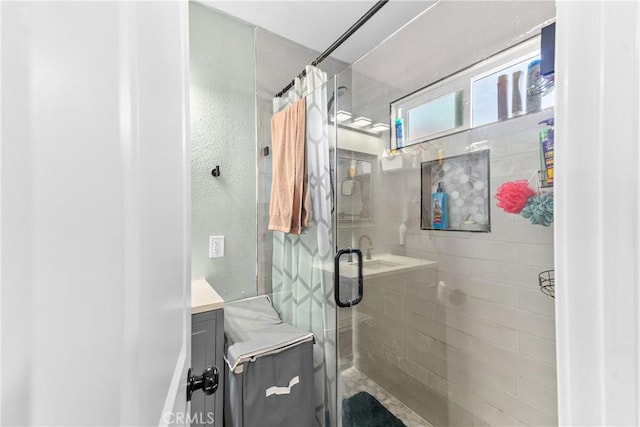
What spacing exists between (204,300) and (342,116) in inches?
47.6

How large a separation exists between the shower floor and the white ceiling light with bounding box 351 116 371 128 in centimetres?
149

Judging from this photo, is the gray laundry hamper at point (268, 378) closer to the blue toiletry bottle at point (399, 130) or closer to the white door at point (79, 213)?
the white door at point (79, 213)

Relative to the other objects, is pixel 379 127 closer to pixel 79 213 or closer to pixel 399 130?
pixel 399 130

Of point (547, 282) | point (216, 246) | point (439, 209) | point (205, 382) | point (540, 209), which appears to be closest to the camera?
point (205, 382)

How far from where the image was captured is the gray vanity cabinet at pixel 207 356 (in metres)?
1.10

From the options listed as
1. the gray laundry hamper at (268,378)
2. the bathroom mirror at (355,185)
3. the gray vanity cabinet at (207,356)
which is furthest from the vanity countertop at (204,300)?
the bathroom mirror at (355,185)

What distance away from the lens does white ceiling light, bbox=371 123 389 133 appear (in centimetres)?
156

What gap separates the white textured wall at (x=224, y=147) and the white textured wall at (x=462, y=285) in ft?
2.58

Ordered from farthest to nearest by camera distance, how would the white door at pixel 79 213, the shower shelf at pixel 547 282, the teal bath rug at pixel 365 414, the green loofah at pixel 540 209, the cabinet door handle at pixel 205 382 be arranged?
the teal bath rug at pixel 365 414 < the shower shelf at pixel 547 282 < the green loofah at pixel 540 209 < the cabinet door handle at pixel 205 382 < the white door at pixel 79 213

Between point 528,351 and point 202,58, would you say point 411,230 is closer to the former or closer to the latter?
point 528,351

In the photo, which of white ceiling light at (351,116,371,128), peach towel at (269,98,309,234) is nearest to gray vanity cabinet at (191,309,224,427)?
peach towel at (269,98,309,234)

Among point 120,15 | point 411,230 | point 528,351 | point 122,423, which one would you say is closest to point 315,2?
point 411,230

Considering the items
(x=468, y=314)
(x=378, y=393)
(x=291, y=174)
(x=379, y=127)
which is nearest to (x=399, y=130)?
(x=379, y=127)

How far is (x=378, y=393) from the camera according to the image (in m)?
1.56
